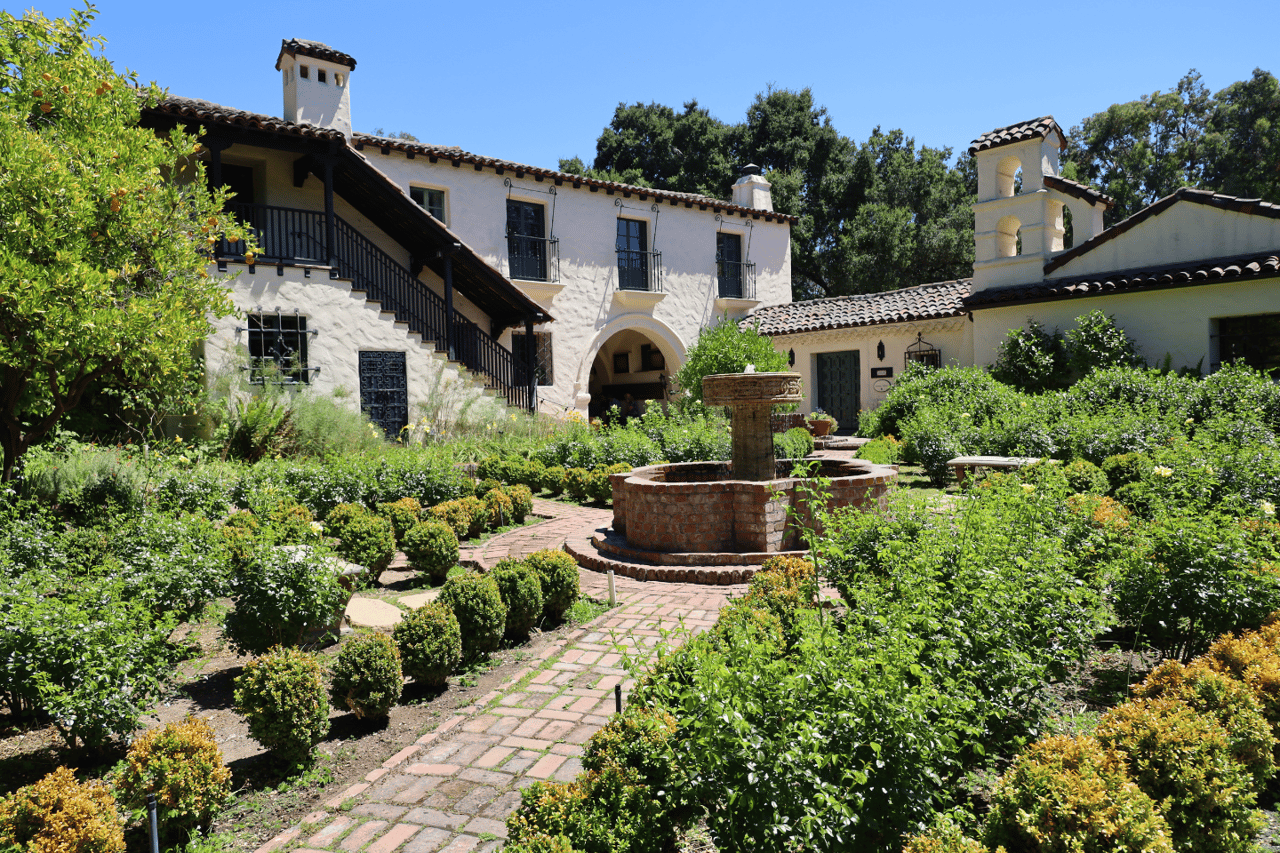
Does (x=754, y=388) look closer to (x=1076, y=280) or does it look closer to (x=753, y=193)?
(x=1076, y=280)

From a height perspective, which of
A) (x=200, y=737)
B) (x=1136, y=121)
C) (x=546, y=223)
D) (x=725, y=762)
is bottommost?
(x=200, y=737)

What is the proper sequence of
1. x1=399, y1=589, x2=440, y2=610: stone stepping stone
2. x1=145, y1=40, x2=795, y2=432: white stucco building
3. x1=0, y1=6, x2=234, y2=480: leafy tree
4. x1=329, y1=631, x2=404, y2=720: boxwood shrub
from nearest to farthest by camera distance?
x1=329, y1=631, x2=404, y2=720: boxwood shrub, x1=0, y1=6, x2=234, y2=480: leafy tree, x1=399, y1=589, x2=440, y2=610: stone stepping stone, x1=145, y1=40, x2=795, y2=432: white stucco building

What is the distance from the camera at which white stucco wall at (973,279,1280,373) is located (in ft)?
42.0

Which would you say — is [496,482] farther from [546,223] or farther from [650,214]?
[650,214]

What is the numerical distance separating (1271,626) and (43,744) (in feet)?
21.3

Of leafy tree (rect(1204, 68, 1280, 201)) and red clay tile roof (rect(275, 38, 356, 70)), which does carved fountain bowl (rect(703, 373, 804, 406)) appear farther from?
leafy tree (rect(1204, 68, 1280, 201))

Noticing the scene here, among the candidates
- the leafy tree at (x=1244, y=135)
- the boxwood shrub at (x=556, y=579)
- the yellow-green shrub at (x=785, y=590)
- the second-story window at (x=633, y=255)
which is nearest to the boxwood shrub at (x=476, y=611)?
the boxwood shrub at (x=556, y=579)

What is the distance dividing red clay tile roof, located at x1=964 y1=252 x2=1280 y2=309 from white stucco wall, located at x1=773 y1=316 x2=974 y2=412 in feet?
6.21

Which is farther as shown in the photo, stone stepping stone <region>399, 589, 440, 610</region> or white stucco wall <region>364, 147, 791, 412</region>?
white stucco wall <region>364, 147, 791, 412</region>

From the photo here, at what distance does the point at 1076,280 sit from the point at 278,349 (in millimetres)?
15245

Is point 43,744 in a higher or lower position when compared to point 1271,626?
lower

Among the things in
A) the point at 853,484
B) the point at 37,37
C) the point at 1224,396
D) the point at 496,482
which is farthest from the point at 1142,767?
the point at 1224,396

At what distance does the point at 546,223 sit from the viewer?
19.1m

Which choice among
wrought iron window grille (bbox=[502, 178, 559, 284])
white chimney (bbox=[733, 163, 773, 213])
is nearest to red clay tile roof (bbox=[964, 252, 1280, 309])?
white chimney (bbox=[733, 163, 773, 213])
